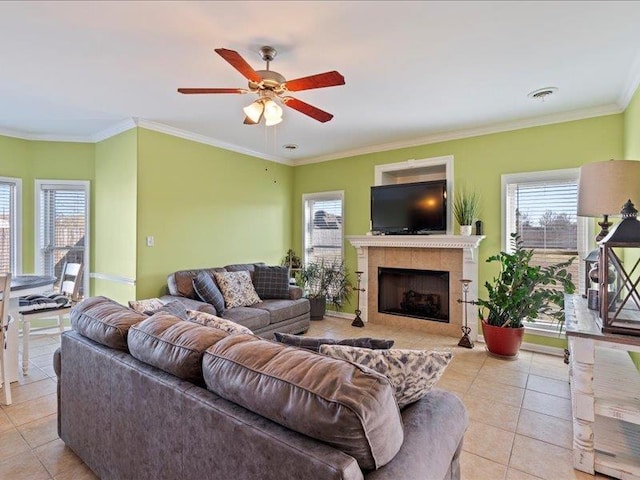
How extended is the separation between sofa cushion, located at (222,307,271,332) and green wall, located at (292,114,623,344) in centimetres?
189

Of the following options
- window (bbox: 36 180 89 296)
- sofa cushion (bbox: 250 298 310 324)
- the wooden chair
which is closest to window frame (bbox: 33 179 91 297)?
window (bbox: 36 180 89 296)

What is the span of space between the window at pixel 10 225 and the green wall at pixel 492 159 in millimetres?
4290

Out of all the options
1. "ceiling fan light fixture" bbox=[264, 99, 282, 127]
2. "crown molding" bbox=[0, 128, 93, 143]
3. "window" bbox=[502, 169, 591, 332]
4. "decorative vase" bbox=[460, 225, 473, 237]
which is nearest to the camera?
"ceiling fan light fixture" bbox=[264, 99, 282, 127]

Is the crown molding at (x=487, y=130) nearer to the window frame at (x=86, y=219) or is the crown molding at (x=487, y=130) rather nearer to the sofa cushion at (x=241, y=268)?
the sofa cushion at (x=241, y=268)

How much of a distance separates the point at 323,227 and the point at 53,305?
3.71 meters

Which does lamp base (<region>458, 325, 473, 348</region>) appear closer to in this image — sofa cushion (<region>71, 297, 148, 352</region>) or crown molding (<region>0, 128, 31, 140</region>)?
sofa cushion (<region>71, 297, 148, 352</region>)

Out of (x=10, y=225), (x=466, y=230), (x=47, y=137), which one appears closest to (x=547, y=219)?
(x=466, y=230)

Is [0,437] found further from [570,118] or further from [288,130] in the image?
[570,118]

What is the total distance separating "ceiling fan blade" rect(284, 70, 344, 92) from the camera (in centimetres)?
205

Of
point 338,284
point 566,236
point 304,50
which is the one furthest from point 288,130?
point 566,236

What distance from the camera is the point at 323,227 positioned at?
570 cm

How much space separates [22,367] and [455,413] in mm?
3915

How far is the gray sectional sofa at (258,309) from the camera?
361 centimetres

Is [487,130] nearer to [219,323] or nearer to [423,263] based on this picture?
[423,263]
